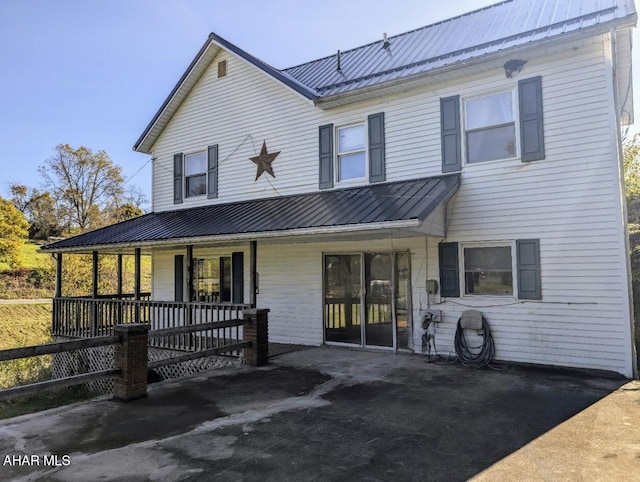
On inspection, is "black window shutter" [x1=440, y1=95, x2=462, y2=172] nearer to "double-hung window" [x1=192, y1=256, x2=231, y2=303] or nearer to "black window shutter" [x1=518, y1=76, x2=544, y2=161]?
"black window shutter" [x1=518, y1=76, x2=544, y2=161]

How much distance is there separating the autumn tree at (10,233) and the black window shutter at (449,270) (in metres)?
27.9

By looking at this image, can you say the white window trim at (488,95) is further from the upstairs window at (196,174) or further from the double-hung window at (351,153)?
the upstairs window at (196,174)

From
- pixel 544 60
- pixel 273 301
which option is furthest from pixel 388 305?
pixel 544 60

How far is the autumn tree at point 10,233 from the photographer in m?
26.7

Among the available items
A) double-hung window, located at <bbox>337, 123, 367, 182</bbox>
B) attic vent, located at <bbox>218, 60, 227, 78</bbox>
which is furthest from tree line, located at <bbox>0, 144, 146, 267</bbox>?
double-hung window, located at <bbox>337, 123, 367, 182</bbox>

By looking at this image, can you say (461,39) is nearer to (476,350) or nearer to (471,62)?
(471,62)

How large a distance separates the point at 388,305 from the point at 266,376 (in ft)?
10.7

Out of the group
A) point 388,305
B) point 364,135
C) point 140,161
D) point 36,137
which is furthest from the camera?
point 36,137

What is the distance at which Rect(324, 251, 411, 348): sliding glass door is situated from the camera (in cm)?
933

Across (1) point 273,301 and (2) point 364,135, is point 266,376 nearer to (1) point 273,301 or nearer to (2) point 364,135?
(1) point 273,301

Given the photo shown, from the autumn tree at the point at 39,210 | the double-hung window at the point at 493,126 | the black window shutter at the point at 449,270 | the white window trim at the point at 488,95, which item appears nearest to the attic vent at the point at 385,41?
the double-hung window at the point at 493,126

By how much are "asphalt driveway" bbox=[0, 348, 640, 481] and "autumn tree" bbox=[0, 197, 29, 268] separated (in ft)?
85.0

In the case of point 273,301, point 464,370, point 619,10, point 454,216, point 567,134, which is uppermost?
point 619,10

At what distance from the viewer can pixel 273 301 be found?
11.2 metres
